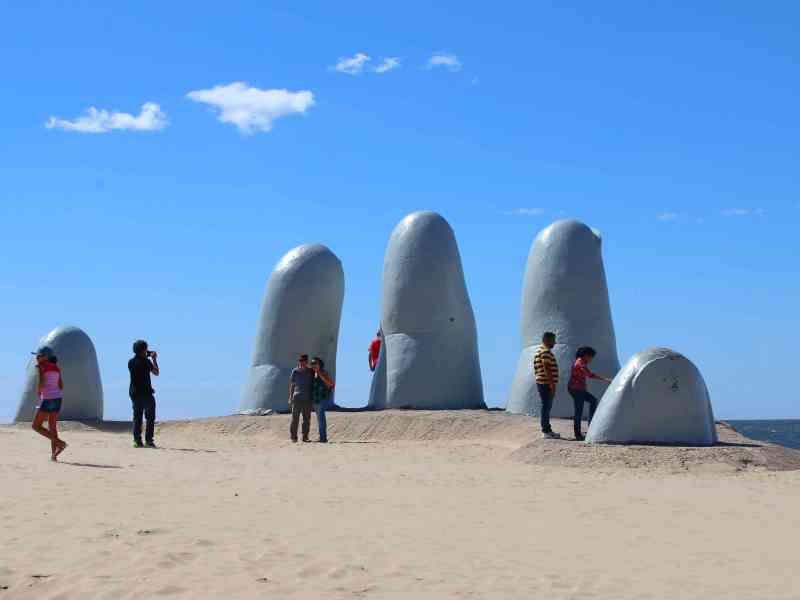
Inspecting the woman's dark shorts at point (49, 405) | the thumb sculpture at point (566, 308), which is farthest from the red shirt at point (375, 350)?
the woman's dark shorts at point (49, 405)

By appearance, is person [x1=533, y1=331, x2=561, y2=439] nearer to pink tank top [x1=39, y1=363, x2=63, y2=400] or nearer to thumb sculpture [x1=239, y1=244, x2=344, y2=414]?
pink tank top [x1=39, y1=363, x2=63, y2=400]

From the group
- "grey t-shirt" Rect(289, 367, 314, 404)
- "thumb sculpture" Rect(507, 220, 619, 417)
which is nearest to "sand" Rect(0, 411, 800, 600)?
"grey t-shirt" Rect(289, 367, 314, 404)

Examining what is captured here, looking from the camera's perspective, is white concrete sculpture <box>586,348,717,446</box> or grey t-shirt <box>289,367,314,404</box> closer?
white concrete sculpture <box>586,348,717,446</box>

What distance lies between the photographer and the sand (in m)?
5.31

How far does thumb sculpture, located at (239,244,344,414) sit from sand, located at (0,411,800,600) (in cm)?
713

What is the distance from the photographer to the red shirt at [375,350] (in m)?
18.6

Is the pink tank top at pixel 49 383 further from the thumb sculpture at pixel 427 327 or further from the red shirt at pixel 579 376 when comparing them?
the thumb sculpture at pixel 427 327

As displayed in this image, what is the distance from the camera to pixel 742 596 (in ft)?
17.0

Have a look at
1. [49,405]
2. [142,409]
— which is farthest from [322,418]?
[49,405]

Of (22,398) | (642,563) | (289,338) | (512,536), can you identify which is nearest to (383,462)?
(512,536)

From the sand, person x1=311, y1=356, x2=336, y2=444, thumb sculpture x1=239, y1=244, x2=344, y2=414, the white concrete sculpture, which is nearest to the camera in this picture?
the sand

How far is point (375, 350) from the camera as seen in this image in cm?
1869

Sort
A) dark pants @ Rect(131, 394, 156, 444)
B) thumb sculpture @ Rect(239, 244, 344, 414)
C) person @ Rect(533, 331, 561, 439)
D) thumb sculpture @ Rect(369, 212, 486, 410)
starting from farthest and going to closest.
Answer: thumb sculpture @ Rect(239, 244, 344, 414) < thumb sculpture @ Rect(369, 212, 486, 410) < dark pants @ Rect(131, 394, 156, 444) < person @ Rect(533, 331, 561, 439)

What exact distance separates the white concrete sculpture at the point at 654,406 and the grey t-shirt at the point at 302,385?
4.46m
